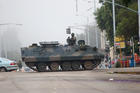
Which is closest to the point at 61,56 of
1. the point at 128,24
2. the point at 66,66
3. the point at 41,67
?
the point at 66,66

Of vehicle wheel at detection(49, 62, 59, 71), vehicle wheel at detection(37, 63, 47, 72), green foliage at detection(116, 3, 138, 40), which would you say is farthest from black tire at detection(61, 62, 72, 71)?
green foliage at detection(116, 3, 138, 40)

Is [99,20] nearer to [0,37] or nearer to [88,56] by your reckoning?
[88,56]

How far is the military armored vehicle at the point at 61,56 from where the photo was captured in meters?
35.6

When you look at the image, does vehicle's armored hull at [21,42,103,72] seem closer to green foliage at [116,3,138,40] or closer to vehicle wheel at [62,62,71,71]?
vehicle wheel at [62,62,71,71]

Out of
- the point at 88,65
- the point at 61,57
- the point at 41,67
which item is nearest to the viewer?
the point at 61,57

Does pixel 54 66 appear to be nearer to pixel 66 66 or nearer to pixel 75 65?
pixel 66 66

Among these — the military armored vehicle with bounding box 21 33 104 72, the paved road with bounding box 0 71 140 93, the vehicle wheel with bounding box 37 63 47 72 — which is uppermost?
the military armored vehicle with bounding box 21 33 104 72

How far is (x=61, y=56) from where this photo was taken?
3566cm

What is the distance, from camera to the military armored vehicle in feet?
117

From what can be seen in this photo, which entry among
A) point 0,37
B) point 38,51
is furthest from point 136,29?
point 0,37

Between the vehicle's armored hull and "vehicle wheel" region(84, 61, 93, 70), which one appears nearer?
the vehicle's armored hull

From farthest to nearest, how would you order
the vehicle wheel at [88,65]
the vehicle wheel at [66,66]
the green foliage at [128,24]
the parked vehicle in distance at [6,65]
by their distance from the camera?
1. the green foliage at [128,24]
2. the vehicle wheel at [66,66]
3. the vehicle wheel at [88,65]
4. the parked vehicle in distance at [6,65]

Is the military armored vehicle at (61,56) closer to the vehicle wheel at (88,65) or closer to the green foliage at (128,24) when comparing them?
the vehicle wheel at (88,65)

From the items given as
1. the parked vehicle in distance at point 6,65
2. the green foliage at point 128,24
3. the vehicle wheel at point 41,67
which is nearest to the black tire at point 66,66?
the vehicle wheel at point 41,67
